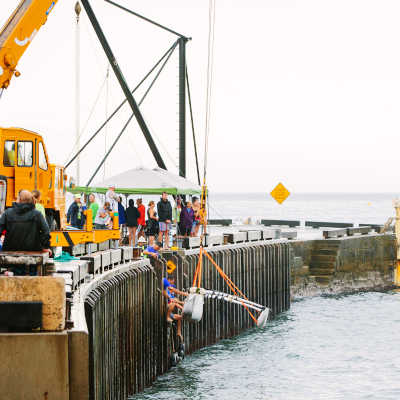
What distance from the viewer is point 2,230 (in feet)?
32.4

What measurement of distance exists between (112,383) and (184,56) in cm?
2025

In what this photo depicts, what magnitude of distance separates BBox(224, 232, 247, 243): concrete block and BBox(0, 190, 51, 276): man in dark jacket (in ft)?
53.6

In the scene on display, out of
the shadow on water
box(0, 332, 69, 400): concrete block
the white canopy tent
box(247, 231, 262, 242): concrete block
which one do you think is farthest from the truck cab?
box(247, 231, 262, 242): concrete block

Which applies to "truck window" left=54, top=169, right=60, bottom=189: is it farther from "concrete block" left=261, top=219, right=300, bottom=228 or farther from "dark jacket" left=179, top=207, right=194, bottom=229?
"concrete block" left=261, top=219, right=300, bottom=228

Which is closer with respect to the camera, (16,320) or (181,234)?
(16,320)

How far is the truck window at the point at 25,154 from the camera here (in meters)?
17.9

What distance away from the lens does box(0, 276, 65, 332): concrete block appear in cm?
774

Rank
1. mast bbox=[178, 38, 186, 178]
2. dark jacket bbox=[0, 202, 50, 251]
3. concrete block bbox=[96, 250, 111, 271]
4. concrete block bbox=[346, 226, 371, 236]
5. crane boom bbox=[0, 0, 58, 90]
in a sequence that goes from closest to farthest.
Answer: dark jacket bbox=[0, 202, 50, 251] → concrete block bbox=[96, 250, 111, 271] → crane boom bbox=[0, 0, 58, 90] → mast bbox=[178, 38, 186, 178] → concrete block bbox=[346, 226, 371, 236]

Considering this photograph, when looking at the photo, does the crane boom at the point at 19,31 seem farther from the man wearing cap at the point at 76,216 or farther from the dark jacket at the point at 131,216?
the dark jacket at the point at 131,216

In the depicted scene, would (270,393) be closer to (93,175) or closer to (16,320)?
(16,320)

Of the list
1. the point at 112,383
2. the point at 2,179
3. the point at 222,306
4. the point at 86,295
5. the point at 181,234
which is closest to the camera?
the point at 86,295

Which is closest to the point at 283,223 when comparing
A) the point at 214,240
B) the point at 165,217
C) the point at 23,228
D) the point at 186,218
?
the point at 186,218

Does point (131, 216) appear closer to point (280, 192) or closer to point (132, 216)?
point (132, 216)

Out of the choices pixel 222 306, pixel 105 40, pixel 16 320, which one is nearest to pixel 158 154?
pixel 105 40
